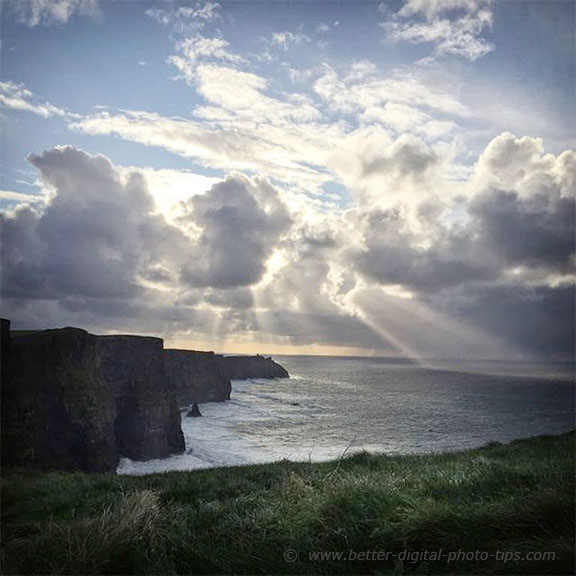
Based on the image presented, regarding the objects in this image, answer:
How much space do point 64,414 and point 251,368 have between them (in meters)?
144

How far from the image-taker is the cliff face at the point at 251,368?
17462 cm

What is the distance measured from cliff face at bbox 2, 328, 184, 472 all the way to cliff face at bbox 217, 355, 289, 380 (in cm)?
12357

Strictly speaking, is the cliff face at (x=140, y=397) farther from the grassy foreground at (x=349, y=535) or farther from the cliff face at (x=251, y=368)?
the cliff face at (x=251, y=368)

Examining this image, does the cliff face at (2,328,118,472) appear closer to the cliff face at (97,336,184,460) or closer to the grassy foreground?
the cliff face at (97,336,184,460)

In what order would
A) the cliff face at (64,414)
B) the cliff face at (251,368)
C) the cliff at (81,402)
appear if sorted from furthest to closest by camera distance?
the cliff face at (251,368), the cliff at (81,402), the cliff face at (64,414)

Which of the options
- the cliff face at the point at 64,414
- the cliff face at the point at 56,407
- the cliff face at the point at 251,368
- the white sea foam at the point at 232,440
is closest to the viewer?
the cliff face at the point at 56,407

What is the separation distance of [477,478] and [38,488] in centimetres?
1304

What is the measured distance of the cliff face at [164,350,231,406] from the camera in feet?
314

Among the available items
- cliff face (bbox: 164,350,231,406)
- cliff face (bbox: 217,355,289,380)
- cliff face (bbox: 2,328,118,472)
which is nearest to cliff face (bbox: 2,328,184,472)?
cliff face (bbox: 2,328,118,472)

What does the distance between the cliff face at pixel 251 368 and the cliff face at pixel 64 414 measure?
124 metres

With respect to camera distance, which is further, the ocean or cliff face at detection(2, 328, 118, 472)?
the ocean

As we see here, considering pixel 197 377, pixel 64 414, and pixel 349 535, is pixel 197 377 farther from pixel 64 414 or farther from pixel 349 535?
pixel 349 535

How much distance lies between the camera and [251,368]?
18088cm

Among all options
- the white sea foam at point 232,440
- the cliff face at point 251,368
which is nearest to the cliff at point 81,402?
the white sea foam at point 232,440
